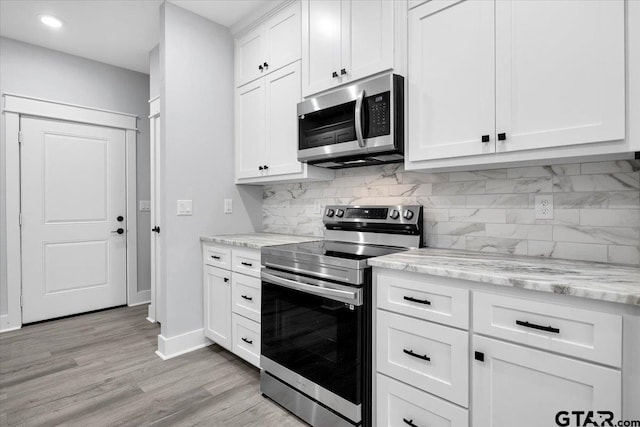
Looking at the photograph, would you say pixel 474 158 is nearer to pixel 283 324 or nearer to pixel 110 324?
pixel 283 324

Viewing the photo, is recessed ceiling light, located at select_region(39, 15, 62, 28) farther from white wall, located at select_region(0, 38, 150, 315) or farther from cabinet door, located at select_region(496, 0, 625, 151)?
cabinet door, located at select_region(496, 0, 625, 151)

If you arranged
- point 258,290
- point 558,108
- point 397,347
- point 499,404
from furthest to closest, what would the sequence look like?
point 258,290 < point 397,347 < point 558,108 < point 499,404

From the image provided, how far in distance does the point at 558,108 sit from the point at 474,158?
374mm

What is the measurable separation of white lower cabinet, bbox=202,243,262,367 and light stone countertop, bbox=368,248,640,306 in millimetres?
1063

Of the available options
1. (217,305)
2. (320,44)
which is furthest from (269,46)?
(217,305)

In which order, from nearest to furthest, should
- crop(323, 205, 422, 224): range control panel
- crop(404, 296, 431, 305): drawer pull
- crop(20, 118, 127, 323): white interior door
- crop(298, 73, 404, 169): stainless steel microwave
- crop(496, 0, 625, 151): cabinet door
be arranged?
crop(496, 0, 625, 151): cabinet door, crop(404, 296, 431, 305): drawer pull, crop(298, 73, 404, 169): stainless steel microwave, crop(323, 205, 422, 224): range control panel, crop(20, 118, 127, 323): white interior door

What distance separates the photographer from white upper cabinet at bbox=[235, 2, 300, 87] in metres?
2.46

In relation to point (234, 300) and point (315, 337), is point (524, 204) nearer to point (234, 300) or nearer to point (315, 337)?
point (315, 337)

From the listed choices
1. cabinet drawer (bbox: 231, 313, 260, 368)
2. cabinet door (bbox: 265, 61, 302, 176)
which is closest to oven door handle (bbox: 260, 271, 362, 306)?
cabinet drawer (bbox: 231, 313, 260, 368)

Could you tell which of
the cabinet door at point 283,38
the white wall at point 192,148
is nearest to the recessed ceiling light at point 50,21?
the white wall at point 192,148

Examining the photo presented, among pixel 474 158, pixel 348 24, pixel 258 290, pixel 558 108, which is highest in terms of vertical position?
→ pixel 348 24

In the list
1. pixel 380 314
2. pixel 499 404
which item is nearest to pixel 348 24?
pixel 380 314

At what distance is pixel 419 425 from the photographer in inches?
57.2

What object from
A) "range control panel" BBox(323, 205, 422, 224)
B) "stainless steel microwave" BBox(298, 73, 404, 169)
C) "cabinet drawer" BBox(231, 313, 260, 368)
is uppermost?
"stainless steel microwave" BBox(298, 73, 404, 169)
